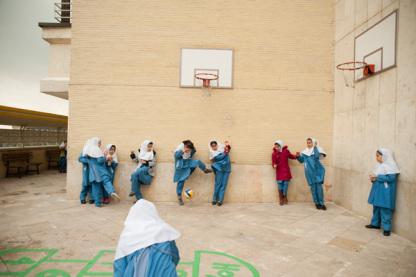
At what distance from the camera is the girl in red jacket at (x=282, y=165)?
314 inches

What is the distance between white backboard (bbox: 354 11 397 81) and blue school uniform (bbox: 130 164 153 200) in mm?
6224

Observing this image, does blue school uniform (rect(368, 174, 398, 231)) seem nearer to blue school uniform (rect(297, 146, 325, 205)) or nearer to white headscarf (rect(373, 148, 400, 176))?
white headscarf (rect(373, 148, 400, 176))

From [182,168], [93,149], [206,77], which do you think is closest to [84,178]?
[93,149]

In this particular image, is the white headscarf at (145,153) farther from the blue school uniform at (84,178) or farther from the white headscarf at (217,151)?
the white headscarf at (217,151)

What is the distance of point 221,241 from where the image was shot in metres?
5.26

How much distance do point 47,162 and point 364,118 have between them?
15022mm

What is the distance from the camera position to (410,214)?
17.9 ft

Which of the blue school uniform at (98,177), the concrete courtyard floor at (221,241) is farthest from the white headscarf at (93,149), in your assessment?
the concrete courtyard floor at (221,241)

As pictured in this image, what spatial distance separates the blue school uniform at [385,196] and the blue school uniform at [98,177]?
21.0 ft

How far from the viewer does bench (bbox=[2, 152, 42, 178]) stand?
12.0m

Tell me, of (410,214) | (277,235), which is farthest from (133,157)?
(410,214)

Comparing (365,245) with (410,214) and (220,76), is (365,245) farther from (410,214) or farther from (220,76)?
(220,76)

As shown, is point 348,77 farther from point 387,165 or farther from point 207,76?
point 207,76

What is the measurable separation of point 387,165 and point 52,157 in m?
15.5
